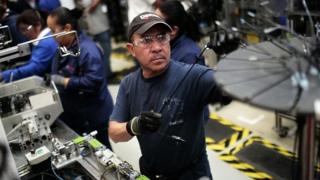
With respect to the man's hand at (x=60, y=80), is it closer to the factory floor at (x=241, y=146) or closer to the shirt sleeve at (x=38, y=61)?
the shirt sleeve at (x=38, y=61)

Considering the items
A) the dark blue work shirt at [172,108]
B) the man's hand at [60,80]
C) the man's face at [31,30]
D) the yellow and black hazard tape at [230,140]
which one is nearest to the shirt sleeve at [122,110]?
the dark blue work shirt at [172,108]

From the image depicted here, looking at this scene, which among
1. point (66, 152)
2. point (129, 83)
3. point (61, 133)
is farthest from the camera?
point (61, 133)

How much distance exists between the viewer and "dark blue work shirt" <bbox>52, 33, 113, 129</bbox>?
269 centimetres

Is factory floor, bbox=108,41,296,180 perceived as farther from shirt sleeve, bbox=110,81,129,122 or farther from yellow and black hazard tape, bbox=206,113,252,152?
shirt sleeve, bbox=110,81,129,122

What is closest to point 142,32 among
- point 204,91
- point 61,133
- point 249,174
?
point 204,91

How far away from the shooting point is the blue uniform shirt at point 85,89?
2695mm

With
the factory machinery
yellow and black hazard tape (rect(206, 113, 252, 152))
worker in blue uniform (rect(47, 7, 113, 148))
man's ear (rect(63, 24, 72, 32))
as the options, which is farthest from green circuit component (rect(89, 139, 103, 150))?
yellow and black hazard tape (rect(206, 113, 252, 152))

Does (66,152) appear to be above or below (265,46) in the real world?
below

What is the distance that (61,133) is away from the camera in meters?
2.45

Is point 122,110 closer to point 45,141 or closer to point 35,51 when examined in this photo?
point 45,141

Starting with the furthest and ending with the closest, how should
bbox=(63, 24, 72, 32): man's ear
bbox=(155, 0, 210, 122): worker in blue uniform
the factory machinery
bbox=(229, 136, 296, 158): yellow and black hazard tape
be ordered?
bbox=(229, 136, 296, 158): yellow and black hazard tape → bbox=(63, 24, 72, 32): man's ear → bbox=(155, 0, 210, 122): worker in blue uniform → the factory machinery

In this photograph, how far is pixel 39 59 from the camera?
9.91 feet

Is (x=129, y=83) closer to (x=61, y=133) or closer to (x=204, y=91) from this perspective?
(x=204, y=91)

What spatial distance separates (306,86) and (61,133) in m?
1.91
